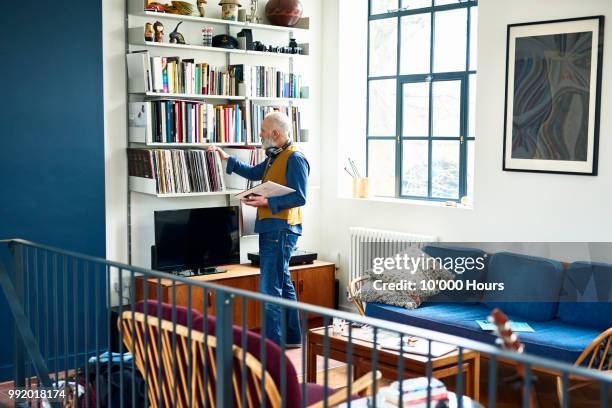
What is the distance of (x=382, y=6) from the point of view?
7266 mm

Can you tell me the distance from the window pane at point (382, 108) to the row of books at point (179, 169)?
5.53 ft

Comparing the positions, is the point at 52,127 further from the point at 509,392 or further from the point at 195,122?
the point at 509,392

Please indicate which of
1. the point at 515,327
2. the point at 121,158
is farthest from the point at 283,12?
the point at 515,327

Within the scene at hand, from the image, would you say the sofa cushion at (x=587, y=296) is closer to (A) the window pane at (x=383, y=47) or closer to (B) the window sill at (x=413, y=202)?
(B) the window sill at (x=413, y=202)

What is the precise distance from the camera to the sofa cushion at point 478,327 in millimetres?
4801

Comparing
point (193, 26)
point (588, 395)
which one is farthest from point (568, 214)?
point (193, 26)

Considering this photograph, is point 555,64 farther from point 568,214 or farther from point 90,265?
point 90,265

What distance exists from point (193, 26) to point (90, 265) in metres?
2.14

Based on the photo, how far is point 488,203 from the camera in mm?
6215

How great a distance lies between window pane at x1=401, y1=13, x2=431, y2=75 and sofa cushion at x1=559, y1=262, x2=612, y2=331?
243 centimetres

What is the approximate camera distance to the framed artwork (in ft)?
18.1

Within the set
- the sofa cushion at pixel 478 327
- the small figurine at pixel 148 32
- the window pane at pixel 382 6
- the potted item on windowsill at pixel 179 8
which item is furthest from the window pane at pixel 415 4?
the sofa cushion at pixel 478 327

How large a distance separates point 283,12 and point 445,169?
76.8 inches

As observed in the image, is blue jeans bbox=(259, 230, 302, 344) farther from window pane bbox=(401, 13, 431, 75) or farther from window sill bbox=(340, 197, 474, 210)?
window pane bbox=(401, 13, 431, 75)
